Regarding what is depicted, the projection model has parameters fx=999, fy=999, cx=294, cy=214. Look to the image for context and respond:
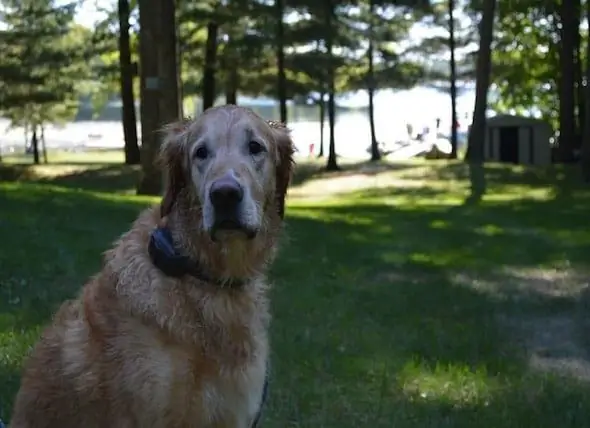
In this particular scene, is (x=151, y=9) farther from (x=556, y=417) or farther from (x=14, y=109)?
(x=14, y=109)

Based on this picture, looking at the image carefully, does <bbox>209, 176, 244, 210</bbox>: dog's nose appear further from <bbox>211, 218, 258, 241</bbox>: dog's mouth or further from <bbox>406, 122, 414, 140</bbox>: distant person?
<bbox>406, 122, 414, 140</bbox>: distant person

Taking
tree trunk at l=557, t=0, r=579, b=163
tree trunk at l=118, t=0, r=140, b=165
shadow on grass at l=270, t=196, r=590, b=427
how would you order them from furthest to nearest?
tree trunk at l=118, t=0, r=140, b=165
tree trunk at l=557, t=0, r=579, b=163
shadow on grass at l=270, t=196, r=590, b=427

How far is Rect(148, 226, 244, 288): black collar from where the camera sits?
361 centimetres

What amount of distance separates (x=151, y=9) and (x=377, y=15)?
22575mm

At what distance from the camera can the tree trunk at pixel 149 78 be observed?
57.2 ft

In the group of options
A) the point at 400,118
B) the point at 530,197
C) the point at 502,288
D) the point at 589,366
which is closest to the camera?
the point at 589,366

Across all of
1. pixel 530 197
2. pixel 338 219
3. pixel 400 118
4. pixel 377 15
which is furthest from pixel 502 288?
pixel 400 118

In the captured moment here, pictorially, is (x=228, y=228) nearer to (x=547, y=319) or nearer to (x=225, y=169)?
(x=225, y=169)

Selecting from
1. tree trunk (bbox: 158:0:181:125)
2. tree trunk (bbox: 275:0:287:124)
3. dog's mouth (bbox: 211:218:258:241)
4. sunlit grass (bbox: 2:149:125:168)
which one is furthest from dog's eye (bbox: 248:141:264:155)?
sunlit grass (bbox: 2:149:125:168)

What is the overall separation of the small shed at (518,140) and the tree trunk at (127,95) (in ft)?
41.2

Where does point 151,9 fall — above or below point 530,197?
above

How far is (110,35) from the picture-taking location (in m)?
33.7

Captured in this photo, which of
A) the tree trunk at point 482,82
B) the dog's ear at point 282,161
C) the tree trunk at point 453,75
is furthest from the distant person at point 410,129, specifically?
the dog's ear at point 282,161

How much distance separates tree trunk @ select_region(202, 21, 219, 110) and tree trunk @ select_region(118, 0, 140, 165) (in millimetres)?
2491
